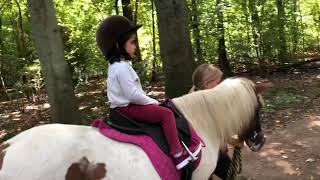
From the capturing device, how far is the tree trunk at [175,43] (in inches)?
259

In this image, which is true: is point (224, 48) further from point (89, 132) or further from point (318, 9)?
point (89, 132)

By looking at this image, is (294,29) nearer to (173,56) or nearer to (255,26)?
(255,26)

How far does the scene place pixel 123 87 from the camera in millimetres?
3201

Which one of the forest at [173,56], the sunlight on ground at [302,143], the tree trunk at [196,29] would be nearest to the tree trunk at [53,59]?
the forest at [173,56]

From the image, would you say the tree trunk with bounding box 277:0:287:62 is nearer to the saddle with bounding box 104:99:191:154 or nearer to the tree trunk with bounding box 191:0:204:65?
the tree trunk with bounding box 191:0:204:65

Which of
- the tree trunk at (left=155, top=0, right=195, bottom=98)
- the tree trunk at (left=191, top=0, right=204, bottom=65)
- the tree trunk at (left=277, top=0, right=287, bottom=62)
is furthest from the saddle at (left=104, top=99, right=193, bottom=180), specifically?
the tree trunk at (left=277, top=0, right=287, bottom=62)

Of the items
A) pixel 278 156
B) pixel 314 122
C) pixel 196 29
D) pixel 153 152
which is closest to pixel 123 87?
pixel 153 152

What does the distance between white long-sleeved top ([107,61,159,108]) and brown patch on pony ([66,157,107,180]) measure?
524mm

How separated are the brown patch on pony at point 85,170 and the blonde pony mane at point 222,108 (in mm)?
844

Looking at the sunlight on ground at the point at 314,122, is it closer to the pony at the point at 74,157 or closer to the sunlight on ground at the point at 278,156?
the sunlight on ground at the point at 278,156

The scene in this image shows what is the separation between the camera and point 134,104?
328 centimetres

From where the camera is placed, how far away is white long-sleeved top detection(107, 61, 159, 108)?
10.5 ft


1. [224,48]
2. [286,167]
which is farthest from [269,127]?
[224,48]

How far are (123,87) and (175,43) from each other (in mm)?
3511
